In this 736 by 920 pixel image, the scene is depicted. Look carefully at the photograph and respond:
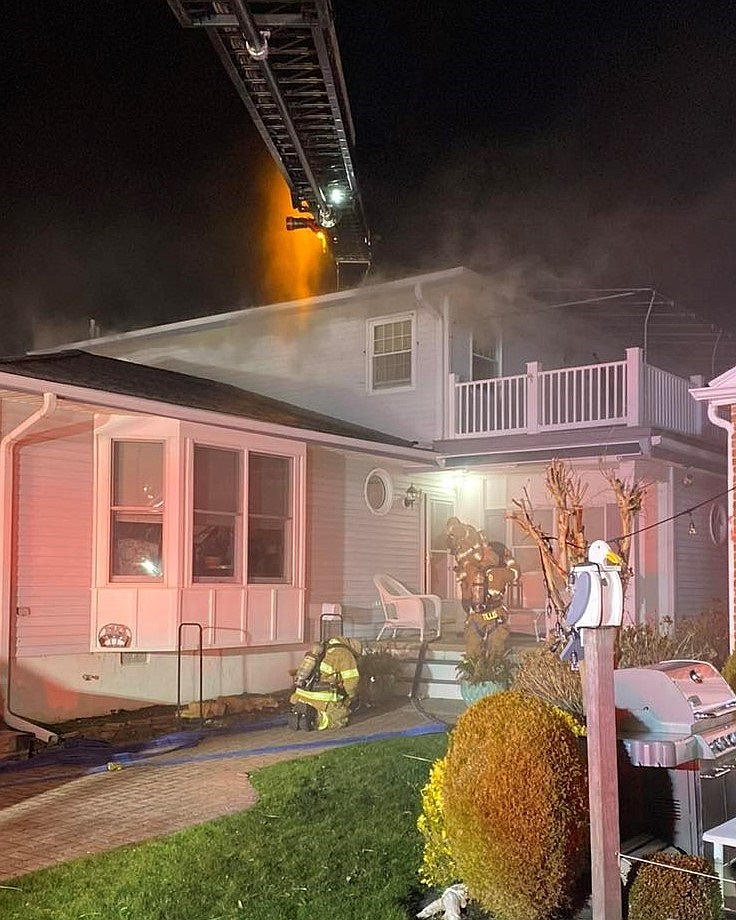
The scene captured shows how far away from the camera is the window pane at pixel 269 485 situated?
10.6m

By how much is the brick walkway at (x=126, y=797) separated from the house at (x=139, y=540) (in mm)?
1238

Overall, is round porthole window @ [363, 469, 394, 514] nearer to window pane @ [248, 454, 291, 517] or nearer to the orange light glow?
window pane @ [248, 454, 291, 517]

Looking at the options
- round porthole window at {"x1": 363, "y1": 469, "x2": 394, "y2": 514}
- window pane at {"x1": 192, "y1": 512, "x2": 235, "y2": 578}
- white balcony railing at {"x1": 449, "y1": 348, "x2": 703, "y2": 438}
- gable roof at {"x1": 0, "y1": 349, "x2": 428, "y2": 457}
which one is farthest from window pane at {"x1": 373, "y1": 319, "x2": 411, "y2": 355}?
window pane at {"x1": 192, "y1": 512, "x2": 235, "y2": 578}

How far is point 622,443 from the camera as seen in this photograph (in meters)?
12.0

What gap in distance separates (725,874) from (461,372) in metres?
10.1

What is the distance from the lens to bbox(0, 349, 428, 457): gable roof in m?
8.95

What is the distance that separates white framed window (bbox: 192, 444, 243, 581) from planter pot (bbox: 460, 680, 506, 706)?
2650 millimetres

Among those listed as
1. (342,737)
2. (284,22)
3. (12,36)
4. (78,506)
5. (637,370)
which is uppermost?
(12,36)

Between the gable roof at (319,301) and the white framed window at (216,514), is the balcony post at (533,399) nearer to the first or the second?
the gable roof at (319,301)

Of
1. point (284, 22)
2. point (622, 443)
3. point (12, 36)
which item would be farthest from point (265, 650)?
point (12, 36)

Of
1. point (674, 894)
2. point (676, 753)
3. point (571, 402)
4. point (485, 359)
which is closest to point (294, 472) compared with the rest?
point (485, 359)

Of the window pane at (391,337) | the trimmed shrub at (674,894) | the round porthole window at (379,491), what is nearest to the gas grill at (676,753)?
the trimmed shrub at (674,894)

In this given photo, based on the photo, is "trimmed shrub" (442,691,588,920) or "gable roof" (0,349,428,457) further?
"gable roof" (0,349,428,457)

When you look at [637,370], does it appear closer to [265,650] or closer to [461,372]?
[461,372]
